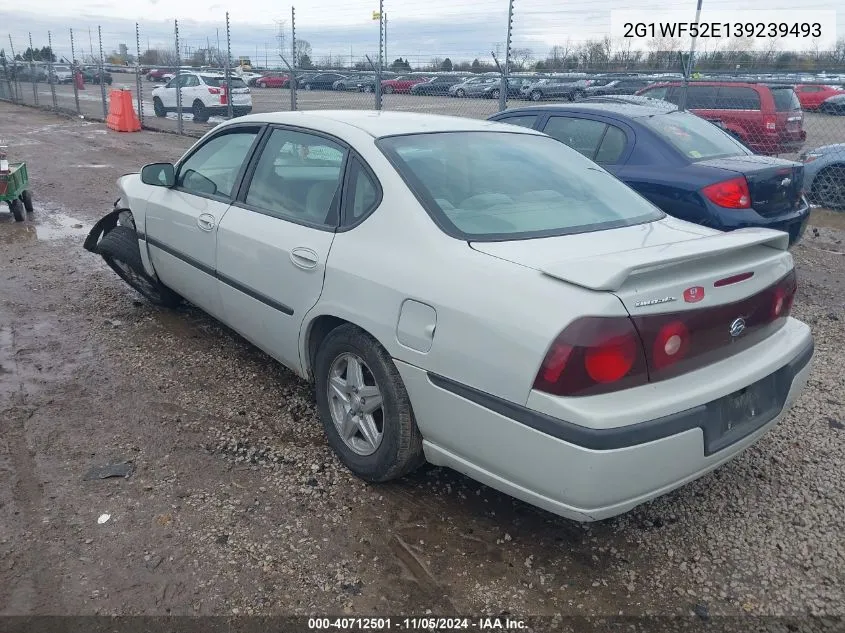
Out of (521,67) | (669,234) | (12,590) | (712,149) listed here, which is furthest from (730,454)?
(521,67)

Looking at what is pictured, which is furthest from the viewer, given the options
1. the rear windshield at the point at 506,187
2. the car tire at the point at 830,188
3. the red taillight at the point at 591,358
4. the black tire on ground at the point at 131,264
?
the car tire at the point at 830,188

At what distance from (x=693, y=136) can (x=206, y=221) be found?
4584 millimetres

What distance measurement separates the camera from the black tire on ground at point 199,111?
21.2 meters

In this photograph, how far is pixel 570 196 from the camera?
3377 millimetres

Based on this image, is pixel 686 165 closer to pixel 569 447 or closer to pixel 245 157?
pixel 245 157

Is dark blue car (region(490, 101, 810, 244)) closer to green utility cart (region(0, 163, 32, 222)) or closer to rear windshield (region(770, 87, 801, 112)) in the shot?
green utility cart (region(0, 163, 32, 222))

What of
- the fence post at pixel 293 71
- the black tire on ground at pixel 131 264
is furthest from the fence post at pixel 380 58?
the black tire on ground at pixel 131 264

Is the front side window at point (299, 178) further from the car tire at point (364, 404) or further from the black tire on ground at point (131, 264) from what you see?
the black tire on ground at point (131, 264)

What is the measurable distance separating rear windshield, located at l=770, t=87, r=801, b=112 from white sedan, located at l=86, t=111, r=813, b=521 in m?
10.0

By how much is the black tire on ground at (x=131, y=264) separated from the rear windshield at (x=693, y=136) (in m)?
4.45

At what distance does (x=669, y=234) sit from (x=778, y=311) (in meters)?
0.55

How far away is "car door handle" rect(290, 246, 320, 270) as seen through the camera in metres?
3.24

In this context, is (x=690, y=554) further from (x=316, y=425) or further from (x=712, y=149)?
(x=712, y=149)

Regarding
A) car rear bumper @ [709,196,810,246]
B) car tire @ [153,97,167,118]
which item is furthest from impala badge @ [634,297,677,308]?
car tire @ [153,97,167,118]
